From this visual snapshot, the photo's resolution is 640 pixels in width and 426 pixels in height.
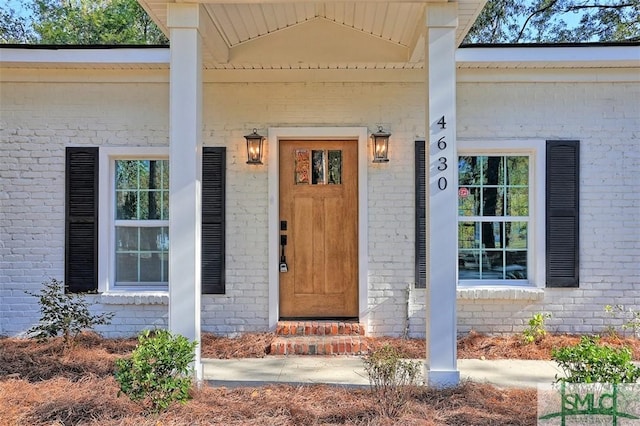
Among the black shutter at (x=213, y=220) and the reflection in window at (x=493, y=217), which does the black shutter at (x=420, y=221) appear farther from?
the black shutter at (x=213, y=220)

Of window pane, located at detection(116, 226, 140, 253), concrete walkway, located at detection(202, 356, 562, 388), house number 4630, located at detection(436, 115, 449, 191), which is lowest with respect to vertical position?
concrete walkway, located at detection(202, 356, 562, 388)

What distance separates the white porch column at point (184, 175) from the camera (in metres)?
3.62

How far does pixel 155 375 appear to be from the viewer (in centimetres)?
301

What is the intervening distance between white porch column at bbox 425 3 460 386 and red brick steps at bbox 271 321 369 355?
127cm

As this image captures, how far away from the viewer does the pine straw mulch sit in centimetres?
302

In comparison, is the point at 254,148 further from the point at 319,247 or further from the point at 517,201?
the point at 517,201

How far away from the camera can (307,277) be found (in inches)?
211

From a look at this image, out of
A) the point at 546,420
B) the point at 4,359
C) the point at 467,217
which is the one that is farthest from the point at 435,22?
the point at 4,359

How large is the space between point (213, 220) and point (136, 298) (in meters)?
1.21

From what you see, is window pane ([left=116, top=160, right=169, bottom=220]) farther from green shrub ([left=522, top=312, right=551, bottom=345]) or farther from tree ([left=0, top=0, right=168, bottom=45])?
tree ([left=0, top=0, right=168, bottom=45])

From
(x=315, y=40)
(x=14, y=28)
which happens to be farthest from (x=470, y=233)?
(x=14, y=28)

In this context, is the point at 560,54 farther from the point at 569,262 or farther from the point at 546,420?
the point at 546,420

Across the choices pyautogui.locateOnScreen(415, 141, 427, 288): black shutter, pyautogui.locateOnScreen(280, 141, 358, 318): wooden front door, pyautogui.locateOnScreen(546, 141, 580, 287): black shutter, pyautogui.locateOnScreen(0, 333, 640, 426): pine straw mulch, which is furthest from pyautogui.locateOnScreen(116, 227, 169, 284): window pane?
pyautogui.locateOnScreen(546, 141, 580, 287): black shutter

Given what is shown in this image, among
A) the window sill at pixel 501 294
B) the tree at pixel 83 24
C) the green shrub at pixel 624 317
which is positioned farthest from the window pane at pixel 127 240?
the tree at pixel 83 24
